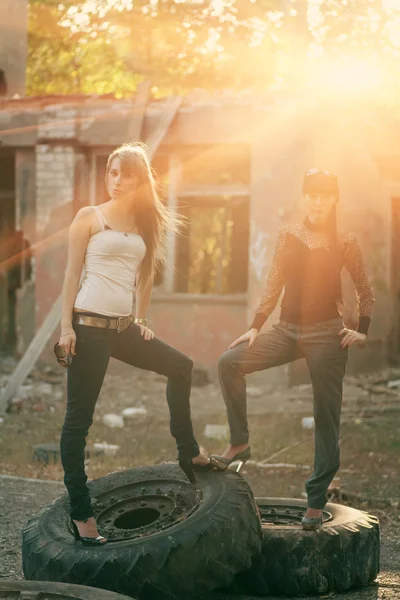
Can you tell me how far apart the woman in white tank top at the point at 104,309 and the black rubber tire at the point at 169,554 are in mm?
157

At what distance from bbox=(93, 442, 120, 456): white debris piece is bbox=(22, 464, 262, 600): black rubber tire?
332cm

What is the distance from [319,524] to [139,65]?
17114 mm

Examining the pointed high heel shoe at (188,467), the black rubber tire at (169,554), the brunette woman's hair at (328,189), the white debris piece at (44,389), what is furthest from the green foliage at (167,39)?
the black rubber tire at (169,554)

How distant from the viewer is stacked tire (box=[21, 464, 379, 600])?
368 cm

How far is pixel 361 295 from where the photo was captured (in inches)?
174

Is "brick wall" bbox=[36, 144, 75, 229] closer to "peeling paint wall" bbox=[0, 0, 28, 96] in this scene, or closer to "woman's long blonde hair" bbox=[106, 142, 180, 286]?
"peeling paint wall" bbox=[0, 0, 28, 96]

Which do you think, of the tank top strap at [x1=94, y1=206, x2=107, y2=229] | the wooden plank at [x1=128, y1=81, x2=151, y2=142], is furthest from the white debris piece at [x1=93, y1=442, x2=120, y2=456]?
the wooden plank at [x1=128, y1=81, x2=151, y2=142]

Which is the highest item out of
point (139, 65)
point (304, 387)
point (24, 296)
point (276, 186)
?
point (139, 65)

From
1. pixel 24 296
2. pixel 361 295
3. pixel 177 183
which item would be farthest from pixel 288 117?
pixel 361 295

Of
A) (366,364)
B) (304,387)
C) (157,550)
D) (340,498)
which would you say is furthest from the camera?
(366,364)

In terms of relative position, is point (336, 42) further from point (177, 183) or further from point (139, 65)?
point (177, 183)

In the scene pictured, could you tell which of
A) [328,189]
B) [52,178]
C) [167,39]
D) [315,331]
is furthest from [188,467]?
[167,39]

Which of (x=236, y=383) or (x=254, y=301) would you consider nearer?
(x=236, y=383)

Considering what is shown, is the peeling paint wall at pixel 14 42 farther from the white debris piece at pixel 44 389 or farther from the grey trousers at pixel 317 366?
the grey trousers at pixel 317 366
